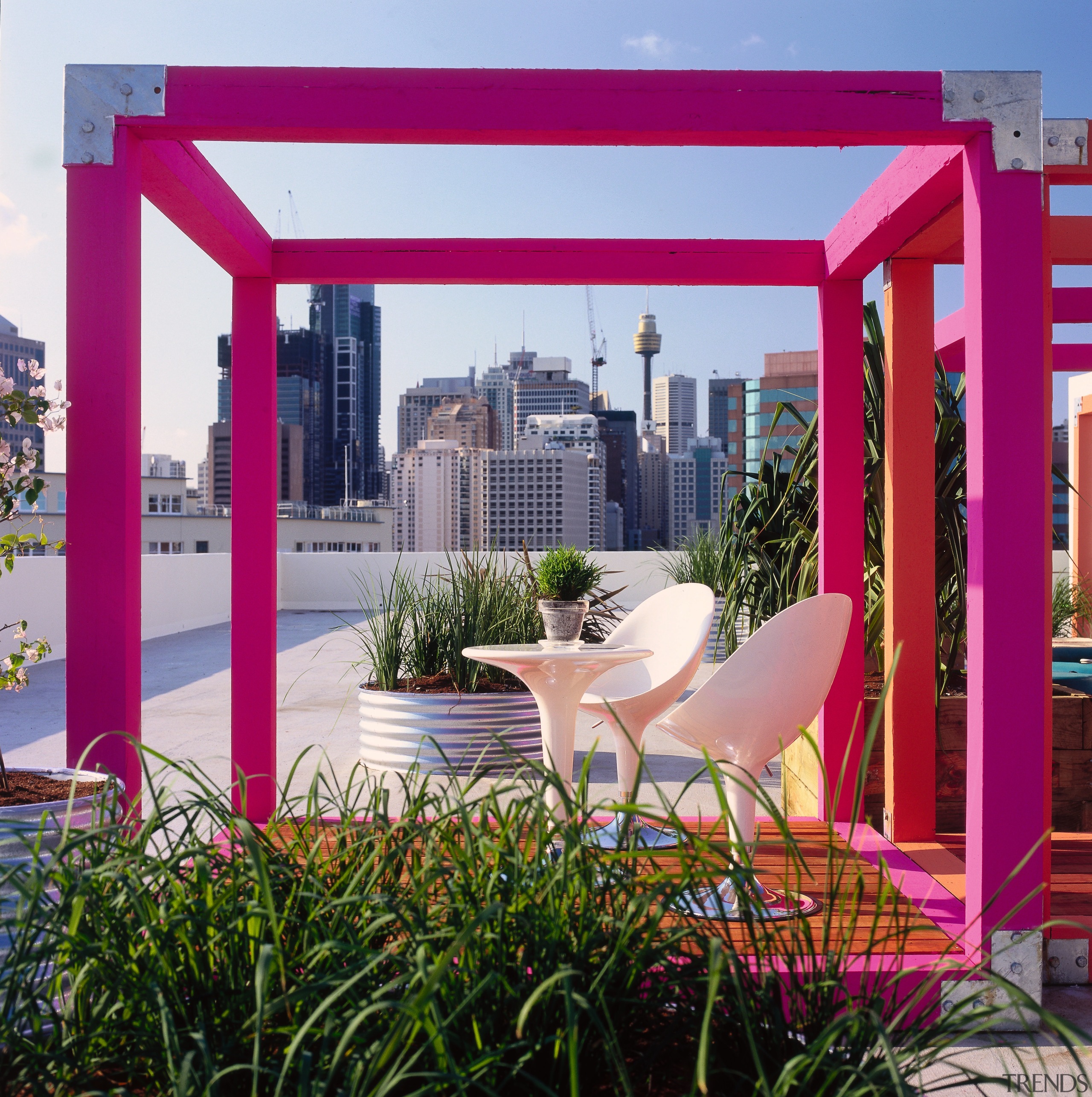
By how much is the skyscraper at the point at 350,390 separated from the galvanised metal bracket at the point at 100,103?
8166 centimetres

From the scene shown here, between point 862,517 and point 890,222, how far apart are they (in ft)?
3.65

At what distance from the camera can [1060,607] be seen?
668cm

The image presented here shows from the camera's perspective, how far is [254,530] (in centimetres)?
348

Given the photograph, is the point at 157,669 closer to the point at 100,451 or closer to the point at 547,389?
the point at 100,451

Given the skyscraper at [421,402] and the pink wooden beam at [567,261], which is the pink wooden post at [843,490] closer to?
the pink wooden beam at [567,261]

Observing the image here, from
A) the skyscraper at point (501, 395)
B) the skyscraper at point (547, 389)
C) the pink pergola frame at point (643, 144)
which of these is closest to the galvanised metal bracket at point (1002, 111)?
the pink pergola frame at point (643, 144)

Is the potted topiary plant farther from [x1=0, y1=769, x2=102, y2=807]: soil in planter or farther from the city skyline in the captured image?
[x1=0, y1=769, x2=102, y2=807]: soil in planter

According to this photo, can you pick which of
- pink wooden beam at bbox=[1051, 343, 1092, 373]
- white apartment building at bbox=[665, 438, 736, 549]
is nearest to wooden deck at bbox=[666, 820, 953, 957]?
pink wooden beam at bbox=[1051, 343, 1092, 373]

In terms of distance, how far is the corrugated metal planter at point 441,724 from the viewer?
412cm

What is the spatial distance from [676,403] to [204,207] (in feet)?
475

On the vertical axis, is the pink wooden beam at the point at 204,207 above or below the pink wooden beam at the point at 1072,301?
below

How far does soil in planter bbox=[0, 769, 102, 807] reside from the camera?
1.86 m

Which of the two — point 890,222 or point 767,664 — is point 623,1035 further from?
point 890,222

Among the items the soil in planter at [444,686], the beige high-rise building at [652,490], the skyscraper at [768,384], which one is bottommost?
the soil in planter at [444,686]
